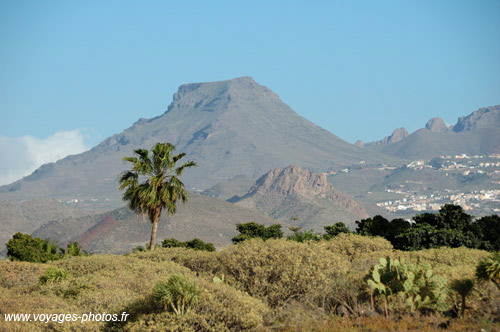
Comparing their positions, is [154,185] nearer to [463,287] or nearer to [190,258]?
[190,258]

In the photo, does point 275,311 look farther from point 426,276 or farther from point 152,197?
point 152,197

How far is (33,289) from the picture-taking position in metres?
28.5

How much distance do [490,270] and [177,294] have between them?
11301mm

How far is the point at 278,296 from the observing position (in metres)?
25.4

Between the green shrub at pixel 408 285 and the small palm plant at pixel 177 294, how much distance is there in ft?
20.8

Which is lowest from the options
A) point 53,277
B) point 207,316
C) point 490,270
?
point 207,316

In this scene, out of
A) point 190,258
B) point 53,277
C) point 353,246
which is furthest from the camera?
point 353,246

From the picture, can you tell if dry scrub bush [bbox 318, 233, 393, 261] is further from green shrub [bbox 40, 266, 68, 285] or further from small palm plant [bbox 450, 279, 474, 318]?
green shrub [bbox 40, 266, 68, 285]

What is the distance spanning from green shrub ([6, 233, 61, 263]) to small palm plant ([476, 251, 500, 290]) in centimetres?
3930

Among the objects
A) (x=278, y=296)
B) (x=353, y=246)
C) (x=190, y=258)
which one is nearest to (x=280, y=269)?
(x=278, y=296)

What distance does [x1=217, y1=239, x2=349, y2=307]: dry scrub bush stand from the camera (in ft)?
83.7

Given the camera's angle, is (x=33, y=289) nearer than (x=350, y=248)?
Yes

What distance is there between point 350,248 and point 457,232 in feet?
54.4

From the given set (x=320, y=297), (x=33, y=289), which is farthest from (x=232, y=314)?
(x=33, y=289)
